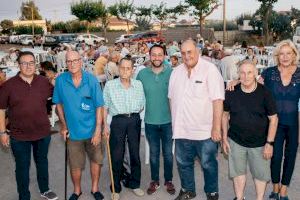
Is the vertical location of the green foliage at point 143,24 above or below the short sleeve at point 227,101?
above

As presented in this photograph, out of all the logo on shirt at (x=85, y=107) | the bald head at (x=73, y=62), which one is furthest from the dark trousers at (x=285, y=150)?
the bald head at (x=73, y=62)

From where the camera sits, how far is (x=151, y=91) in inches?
179

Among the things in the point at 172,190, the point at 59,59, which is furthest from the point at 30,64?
the point at 59,59

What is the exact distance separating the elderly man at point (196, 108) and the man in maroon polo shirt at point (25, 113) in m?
1.44

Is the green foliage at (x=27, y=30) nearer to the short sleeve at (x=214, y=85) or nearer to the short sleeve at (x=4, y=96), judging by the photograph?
the short sleeve at (x=4, y=96)

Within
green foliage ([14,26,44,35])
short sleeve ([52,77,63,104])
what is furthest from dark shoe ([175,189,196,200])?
green foliage ([14,26,44,35])

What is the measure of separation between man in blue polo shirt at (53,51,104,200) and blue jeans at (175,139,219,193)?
95 cm

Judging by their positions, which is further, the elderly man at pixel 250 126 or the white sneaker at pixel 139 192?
the white sneaker at pixel 139 192

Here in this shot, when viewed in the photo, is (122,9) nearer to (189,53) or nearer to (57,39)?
(57,39)

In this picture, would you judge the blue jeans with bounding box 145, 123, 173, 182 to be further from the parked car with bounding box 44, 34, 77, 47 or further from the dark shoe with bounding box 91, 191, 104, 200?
the parked car with bounding box 44, 34, 77, 47

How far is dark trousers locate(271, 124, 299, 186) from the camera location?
13.5 ft

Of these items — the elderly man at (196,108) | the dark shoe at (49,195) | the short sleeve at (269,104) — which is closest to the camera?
the short sleeve at (269,104)

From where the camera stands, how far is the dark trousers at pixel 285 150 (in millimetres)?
4121

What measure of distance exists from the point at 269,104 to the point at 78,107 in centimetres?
195
